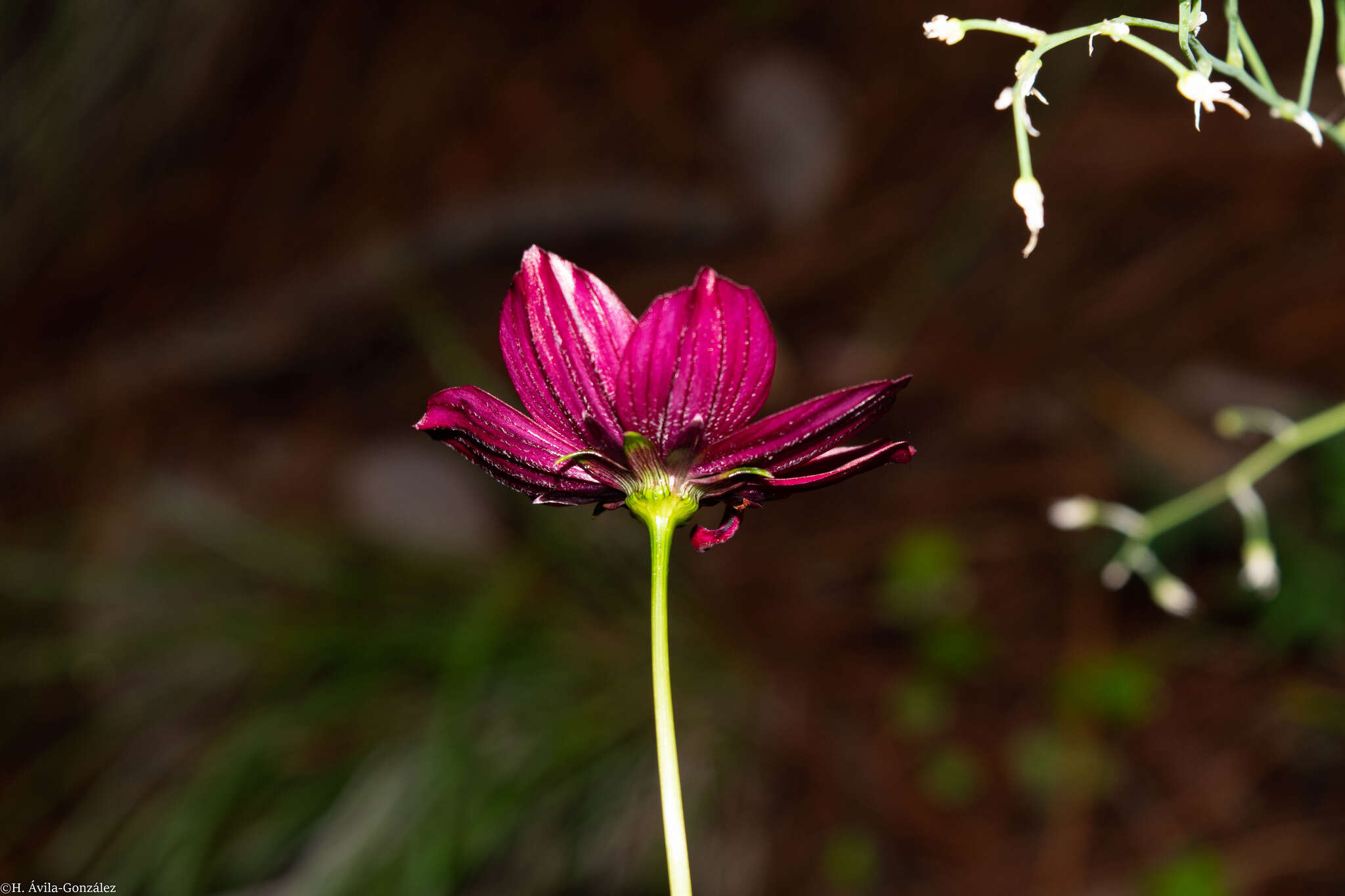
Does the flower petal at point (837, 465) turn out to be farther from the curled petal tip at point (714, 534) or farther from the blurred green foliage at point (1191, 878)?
the blurred green foliage at point (1191, 878)

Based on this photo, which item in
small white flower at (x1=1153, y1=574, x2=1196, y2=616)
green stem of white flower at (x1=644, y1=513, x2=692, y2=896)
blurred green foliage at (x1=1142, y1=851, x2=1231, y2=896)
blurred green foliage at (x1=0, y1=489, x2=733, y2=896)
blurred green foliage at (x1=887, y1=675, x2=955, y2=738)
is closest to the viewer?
green stem of white flower at (x1=644, y1=513, x2=692, y2=896)

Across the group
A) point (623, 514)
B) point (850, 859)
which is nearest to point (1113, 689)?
point (850, 859)

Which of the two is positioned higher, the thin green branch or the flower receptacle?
the thin green branch

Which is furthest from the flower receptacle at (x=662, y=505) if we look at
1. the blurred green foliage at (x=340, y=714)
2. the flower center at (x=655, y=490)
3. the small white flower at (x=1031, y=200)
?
the blurred green foliage at (x=340, y=714)

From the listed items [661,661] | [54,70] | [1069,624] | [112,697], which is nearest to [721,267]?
[1069,624]

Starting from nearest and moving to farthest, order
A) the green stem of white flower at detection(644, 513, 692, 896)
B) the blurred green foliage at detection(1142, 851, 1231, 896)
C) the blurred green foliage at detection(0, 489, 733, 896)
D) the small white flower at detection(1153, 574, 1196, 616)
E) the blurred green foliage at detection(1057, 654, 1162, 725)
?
the green stem of white flower at detection(644, 513, 692, 896) < the small white flower at detection(1153, 574, 1196, 616) < the blurred green foliage at detection(0, 489, 733, 896) < the blurred green foliage at detection(1142, 851, 1231, 896) < the blurred green foliage at detection(1057, 654, 1162, 725)

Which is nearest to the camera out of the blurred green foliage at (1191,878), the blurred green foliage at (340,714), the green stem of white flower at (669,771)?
the green stem of white flower at (669,771)

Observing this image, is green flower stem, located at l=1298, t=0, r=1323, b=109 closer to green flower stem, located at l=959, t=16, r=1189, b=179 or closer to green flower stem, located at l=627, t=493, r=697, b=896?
green flower stem, located at l=959, t=16, r=1189, b=179

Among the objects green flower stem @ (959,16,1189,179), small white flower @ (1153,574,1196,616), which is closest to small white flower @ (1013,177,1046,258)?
green flower stem @ (959,16,1189,179)

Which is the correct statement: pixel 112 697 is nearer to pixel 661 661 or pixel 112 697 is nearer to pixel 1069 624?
pixel 1069 624
